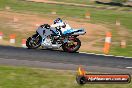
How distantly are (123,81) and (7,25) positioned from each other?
25.1 metres

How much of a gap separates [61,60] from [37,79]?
14.3ft

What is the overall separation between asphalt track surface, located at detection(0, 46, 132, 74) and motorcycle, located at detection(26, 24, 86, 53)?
2.62 feet

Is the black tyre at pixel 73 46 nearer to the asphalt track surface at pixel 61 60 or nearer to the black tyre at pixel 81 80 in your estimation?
the asphalt track surface at pixel 61 60

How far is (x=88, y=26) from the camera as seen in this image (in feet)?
129

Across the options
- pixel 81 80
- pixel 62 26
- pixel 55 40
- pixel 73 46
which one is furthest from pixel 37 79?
pixel 55 40

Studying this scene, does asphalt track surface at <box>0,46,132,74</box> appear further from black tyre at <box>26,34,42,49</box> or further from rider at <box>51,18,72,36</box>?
rider at <box>51,18,72,36</box>

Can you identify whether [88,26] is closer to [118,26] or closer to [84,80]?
[118,26]

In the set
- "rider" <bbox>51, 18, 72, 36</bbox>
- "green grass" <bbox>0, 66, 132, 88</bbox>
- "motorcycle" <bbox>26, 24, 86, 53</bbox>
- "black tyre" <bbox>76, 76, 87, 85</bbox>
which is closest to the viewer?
"green grass" <bbox>0, 66, 132, 88</bbox>

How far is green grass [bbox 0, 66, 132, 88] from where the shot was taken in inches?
481

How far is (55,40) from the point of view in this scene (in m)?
20.1

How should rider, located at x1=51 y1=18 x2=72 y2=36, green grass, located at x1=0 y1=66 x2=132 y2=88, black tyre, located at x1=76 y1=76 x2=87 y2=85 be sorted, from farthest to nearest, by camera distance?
rider, located at x1=51 y1=18 x2=72 y2=36 < black tyre, located at x1=76 y1=76 x2=87 y2=85 < green grass, located at x1=0 y1=66 x2=132 y2=88

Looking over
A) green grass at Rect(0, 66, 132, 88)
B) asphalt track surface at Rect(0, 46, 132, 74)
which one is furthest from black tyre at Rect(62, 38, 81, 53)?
green grass at Rect(0, 66, 132, 88)

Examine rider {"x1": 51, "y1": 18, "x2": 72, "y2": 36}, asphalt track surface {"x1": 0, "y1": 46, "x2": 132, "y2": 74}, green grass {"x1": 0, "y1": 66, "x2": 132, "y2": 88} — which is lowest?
asphalt track surface {"x1": 0, "y1": 46, "x2": 132, "y2": 74}

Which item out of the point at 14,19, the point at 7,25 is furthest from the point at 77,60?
the point at 14,19
